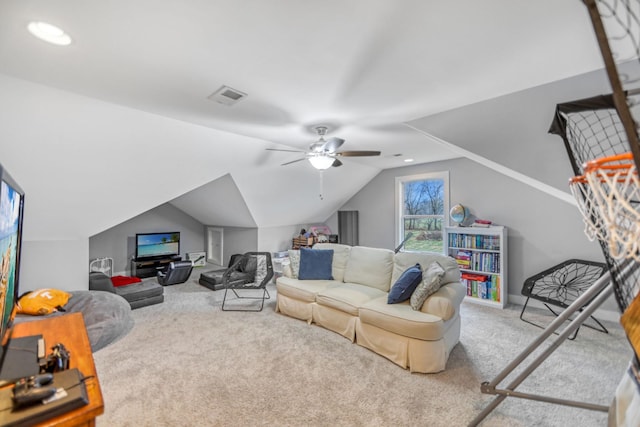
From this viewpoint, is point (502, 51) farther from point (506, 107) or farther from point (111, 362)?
point (111, 362)

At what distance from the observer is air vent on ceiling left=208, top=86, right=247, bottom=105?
91.1 inches

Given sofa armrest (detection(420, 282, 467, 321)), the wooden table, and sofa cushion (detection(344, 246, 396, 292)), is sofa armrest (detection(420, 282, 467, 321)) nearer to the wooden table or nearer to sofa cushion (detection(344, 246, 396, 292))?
sofa cushion (detection(344, 246, 396, 292))

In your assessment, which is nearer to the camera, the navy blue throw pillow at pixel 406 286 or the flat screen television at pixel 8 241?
the flat screen television at pixel 8 241

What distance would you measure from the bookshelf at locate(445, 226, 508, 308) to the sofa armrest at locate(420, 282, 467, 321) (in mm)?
1766

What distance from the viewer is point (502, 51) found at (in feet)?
5.70

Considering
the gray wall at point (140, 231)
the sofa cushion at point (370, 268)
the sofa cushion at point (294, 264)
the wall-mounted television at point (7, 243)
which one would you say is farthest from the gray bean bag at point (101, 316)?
the gray wall at point (140, 231)

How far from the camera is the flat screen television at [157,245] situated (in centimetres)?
593

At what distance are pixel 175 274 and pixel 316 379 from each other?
397 cm

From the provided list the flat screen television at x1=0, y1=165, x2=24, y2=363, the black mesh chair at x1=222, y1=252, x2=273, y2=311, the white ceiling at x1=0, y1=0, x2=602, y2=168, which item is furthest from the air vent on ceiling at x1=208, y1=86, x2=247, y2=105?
the black mesh chair at x1=222, y1=252, x2=273, y2=311

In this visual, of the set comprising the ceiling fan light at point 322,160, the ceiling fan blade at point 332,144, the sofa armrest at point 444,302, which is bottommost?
the sofa armrest at point 444,302

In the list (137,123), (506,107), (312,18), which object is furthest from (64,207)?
(506,107)

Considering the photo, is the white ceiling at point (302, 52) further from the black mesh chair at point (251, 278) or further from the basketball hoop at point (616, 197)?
the black mesh chair at point (251, 278)

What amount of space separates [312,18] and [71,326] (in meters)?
2.10

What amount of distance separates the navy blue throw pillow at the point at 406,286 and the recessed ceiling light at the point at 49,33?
10.3ft
